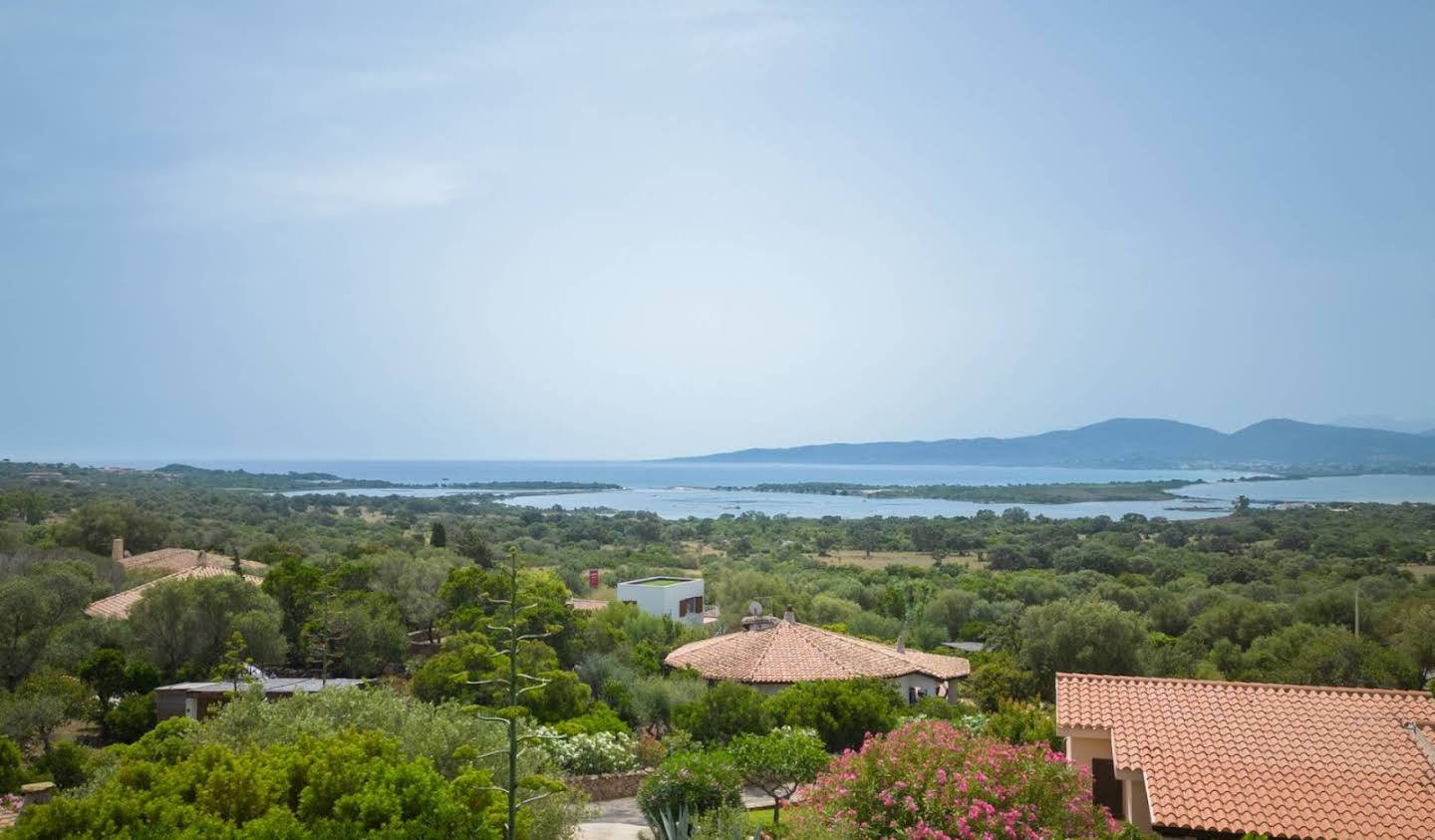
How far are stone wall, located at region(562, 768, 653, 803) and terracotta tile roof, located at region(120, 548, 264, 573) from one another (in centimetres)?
2627

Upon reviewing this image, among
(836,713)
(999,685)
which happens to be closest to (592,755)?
(836,713)

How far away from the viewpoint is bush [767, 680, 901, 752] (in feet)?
67.7

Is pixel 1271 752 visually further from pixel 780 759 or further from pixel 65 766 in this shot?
pixel 65 766

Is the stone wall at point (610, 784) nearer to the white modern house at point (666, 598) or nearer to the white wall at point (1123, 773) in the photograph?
the white wall at point (1123, 773)

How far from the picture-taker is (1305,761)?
13906mm

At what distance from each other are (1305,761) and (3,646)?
28.7m

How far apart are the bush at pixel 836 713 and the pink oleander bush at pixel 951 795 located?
8447 mm

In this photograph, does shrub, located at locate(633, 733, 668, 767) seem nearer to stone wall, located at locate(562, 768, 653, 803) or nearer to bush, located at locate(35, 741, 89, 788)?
stone wall, located at locate(562, 768, 653, 803)

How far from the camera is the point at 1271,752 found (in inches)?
559

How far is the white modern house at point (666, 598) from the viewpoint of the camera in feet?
140

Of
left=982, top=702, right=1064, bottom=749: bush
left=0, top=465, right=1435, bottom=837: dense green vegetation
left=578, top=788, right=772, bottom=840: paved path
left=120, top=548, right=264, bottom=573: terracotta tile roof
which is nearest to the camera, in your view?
left=0, top=465, right=1435, bottom=837: dense green vegetation

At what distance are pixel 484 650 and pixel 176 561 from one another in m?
40.0

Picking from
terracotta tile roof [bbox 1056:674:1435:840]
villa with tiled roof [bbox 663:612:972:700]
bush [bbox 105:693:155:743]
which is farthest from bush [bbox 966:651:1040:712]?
bush [bbox 105:693:155:743]

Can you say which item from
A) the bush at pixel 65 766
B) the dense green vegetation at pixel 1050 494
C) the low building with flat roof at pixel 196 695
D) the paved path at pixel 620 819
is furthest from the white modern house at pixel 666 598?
the dense green vegetation at pixel 1050 494
